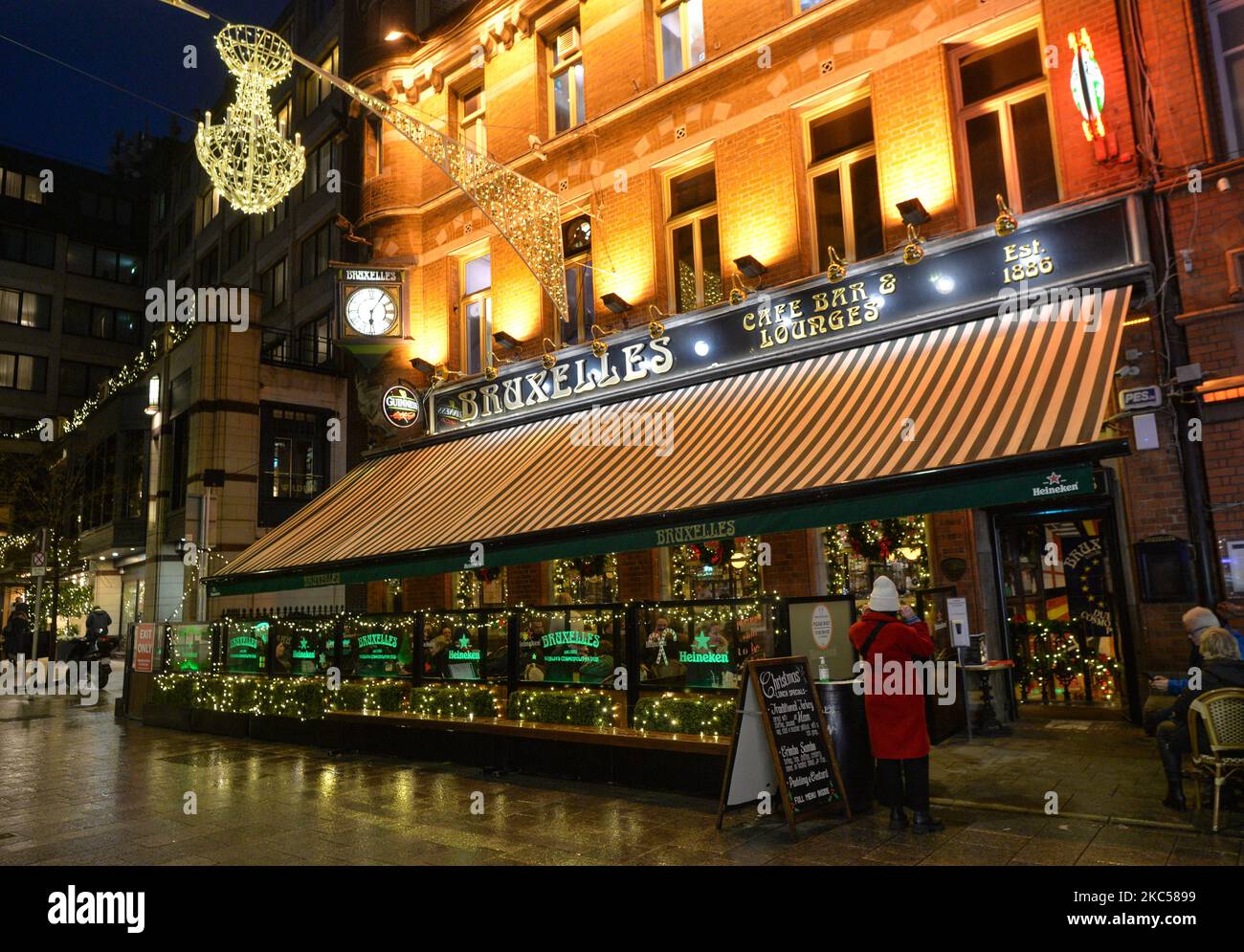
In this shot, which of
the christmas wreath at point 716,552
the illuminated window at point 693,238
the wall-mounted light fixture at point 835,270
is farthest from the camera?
the illuminated window at point 693,238

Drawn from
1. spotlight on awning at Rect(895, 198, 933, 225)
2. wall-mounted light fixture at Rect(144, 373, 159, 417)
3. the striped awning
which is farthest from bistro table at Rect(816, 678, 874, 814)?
wall-mounted light fixture at Rect(144, 373, 159, 417)

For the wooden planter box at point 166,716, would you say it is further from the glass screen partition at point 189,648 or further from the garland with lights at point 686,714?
the garland with lights at point 686,714

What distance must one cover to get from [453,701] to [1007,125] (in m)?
10.00

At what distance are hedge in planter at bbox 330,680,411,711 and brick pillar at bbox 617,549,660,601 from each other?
12.6 feet

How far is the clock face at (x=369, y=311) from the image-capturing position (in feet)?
54.9

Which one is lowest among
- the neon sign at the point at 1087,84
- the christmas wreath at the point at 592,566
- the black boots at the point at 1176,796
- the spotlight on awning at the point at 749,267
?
the black boots at the point at 1176,796

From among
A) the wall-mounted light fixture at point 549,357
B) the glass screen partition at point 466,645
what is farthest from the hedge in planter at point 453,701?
the wall-mounted light fixture at point 549,357

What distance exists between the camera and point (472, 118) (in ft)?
57.1

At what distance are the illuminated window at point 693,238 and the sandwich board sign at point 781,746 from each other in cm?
739

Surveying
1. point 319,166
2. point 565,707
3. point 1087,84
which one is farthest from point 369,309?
point 319,166

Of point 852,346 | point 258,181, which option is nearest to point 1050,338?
point 852,346

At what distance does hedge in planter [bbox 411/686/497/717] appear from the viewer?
10.2 metres

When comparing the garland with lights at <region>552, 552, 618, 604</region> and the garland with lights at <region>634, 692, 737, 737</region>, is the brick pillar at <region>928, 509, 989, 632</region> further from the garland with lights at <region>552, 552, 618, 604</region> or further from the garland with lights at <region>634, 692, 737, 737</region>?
the garland with lights at <region>552, 552, 618, 604</region>

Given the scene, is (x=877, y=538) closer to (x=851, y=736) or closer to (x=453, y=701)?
(x=851, y=736)
